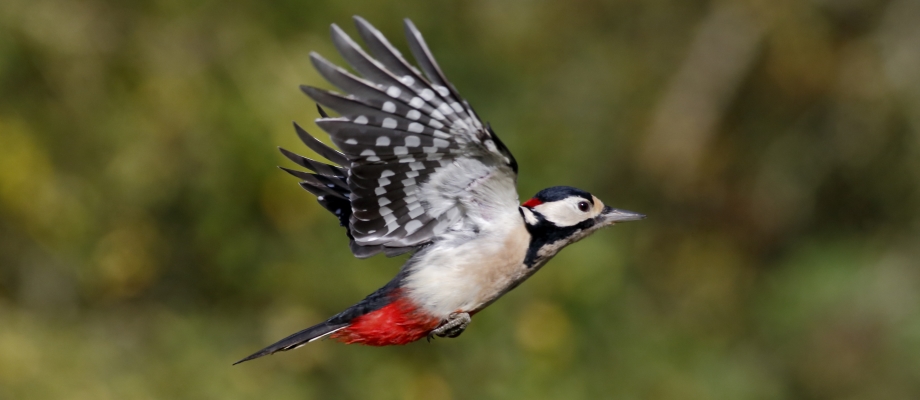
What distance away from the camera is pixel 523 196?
7.11 meters

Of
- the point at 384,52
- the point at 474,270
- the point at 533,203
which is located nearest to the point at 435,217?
the point at 474,270

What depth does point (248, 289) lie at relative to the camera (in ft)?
23.1

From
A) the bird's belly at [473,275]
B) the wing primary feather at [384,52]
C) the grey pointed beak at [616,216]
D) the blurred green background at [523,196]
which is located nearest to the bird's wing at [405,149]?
the wing primary feather at [384,52]

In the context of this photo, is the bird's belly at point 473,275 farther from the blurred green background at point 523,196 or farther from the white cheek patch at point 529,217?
the blurred green background at point 523,196

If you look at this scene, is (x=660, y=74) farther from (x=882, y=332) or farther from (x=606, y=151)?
(x=882, y=332)

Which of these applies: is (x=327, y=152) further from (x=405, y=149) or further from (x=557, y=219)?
(x=557, y=219)

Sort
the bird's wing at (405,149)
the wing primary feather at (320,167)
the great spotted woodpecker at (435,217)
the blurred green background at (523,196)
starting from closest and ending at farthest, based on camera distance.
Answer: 1. the bird's wing at (405,149)
2. the great spotted woodpecker at (435,217)
3. the wing primary feather at (320,167)
4. the blurred green background at (523,196)

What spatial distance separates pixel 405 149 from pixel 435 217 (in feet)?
1.32

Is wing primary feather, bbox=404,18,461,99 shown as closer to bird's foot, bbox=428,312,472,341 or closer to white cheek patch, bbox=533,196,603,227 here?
white cheek patch, bbox=533,196,603,227

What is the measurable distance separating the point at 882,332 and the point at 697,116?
2.35 m

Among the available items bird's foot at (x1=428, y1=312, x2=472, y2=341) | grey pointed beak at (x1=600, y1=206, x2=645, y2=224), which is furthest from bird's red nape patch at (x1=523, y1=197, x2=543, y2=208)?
bird's foot at (x1=428, y1=312, x2=472, y2=341)

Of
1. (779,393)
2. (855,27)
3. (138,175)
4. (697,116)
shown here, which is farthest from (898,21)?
(138,175)

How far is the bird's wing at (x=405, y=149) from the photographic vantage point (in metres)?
3.02

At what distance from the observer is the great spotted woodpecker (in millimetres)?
3242
